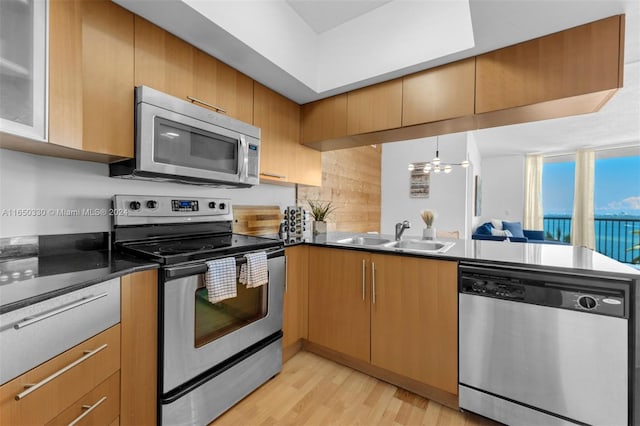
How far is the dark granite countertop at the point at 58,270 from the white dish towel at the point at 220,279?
0.24 meters

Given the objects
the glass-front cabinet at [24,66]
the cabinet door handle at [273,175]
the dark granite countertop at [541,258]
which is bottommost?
the dark granite countertop at [541,258]

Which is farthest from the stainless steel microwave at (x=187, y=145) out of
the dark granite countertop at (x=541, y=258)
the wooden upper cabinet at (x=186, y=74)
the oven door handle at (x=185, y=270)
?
the dark granite countertop at (x=541, y=258)

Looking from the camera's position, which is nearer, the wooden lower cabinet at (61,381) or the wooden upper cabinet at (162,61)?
the wooden lower cabinet at (61,381)

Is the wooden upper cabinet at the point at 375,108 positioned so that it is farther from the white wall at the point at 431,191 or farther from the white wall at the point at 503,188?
the white wall at the point at 503,188

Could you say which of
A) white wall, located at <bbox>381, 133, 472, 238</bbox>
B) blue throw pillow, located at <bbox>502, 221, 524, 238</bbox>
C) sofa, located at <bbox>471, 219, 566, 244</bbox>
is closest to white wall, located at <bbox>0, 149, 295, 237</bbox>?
white wall, located at <bbox>381, 133, 472, 238</bbox>

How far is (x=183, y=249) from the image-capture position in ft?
4.63

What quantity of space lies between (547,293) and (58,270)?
212cm

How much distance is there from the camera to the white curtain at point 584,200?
18.6 ft

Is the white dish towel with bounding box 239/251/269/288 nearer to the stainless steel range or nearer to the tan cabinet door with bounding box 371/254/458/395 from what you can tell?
the stainless steel range

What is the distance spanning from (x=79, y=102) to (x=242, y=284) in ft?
3.74

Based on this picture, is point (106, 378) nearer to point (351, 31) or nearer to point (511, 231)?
point (351, 31)

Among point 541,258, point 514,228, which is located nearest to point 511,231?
point 514,228

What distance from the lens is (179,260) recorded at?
125 cm

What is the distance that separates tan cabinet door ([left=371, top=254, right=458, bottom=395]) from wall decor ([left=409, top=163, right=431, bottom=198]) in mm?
3844
